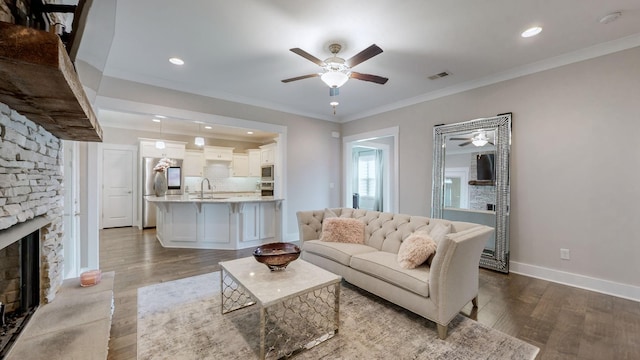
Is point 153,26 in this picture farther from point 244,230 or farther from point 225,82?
point 244,230

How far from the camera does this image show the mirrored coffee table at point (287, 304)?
5.88ft

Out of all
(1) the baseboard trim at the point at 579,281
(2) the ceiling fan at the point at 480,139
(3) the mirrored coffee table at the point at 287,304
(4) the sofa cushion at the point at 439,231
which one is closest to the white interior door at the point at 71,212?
(3) the mirrored coffee table at the point at 287,304

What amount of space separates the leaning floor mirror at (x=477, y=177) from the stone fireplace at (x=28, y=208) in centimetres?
458

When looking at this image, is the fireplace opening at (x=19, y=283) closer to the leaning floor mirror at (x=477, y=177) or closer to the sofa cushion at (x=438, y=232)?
the sofa cushion at (x=438, y=232)

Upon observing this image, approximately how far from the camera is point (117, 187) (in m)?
6.67

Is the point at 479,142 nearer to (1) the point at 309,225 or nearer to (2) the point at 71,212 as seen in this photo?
(1) the point at 309,225

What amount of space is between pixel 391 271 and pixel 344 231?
3.36 ft

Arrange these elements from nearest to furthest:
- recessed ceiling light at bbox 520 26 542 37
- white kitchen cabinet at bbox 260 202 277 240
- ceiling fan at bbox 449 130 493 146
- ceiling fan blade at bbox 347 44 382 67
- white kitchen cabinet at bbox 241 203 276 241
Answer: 1. ceiling fan blade at bbox 347 44 382 67
2. recessed ceiling light at bbox 520 26 542 37
3. ceiling fan at bbox 449 130 493 146
4. white kitchen cabinet at bbox 241 203 276 241
5. white kitchen cabinet at bbox 260 202 277 240

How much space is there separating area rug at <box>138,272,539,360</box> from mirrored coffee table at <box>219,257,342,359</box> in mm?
106

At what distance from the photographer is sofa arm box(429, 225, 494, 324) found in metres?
1.97

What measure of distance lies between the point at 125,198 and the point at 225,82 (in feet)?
16.6

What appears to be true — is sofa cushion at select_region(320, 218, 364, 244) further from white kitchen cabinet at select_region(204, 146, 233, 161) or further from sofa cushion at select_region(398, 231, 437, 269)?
white kitchen cabinet at select_region(204, 146, 233, 161)

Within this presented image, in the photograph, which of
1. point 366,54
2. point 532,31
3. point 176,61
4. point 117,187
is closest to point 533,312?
point 532,31

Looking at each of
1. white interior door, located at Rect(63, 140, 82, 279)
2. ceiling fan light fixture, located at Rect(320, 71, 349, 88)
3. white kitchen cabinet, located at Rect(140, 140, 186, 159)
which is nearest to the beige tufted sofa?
ceiling fan light fixture, located at Rect(320, 71, 349, 88)
